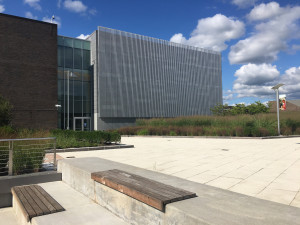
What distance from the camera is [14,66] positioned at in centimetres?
2469

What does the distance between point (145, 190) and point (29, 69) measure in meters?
26.2

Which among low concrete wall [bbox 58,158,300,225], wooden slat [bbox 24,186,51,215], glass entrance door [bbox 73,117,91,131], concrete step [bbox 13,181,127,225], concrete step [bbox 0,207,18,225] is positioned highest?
glass entrance door [bbox 73,117,91,131]

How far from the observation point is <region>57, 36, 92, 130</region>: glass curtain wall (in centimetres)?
3138

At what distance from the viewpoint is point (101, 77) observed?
32875 mm

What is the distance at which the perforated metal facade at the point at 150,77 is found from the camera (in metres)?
33.4

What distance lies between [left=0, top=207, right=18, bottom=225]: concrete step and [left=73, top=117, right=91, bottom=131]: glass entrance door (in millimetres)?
28452

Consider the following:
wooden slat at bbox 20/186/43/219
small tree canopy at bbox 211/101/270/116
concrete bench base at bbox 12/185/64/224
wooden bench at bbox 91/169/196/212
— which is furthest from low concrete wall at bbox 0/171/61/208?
small tree canopy at bbox 211/101/270/116

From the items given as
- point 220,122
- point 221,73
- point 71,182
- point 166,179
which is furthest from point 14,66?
point 221,73

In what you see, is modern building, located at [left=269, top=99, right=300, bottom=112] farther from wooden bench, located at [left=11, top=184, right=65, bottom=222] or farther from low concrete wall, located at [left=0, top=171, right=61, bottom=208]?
wooden bench, located at [left=11, top=184, right=65, bottom=222]

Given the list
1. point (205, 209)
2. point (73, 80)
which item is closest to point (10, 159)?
point (205, 209)

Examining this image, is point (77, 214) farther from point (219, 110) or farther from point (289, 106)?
point (289, 106)

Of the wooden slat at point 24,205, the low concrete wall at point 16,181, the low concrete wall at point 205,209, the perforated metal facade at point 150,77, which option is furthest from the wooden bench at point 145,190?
the perforated metal facade at point 150,77

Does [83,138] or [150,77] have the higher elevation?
[150,77]

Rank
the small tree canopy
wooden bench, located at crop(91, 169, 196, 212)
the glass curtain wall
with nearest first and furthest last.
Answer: wooden bench, located at crop(91, 169, 196, 212), the glass curtain wall, the small tree canopy
